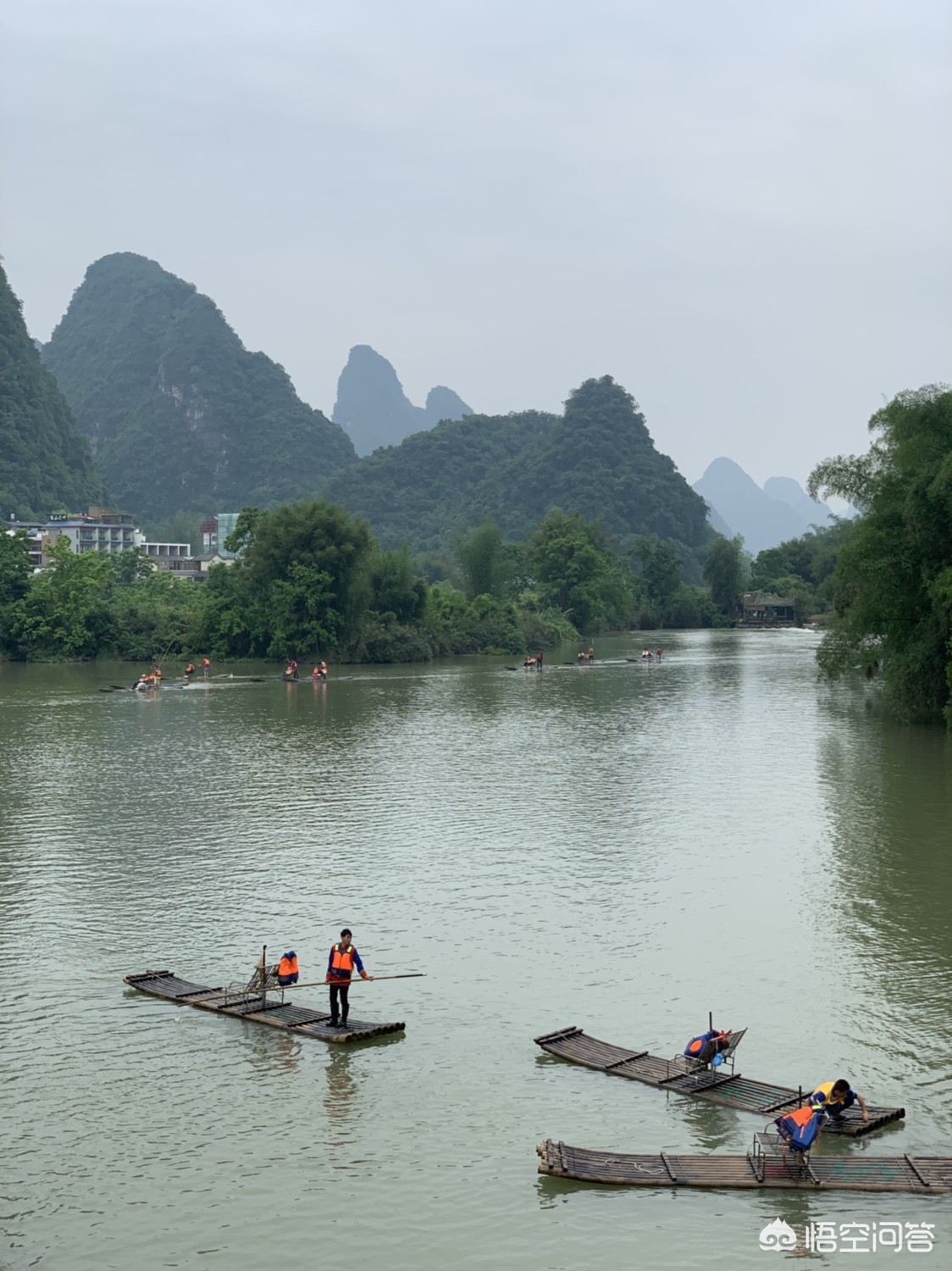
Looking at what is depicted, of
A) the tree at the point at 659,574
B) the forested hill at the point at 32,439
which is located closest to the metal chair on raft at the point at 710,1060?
the tree at the point at 659,574

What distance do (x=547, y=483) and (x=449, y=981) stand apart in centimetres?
16722

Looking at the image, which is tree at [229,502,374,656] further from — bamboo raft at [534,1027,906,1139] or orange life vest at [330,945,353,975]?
bamboo raft at [534,1027,906,1139]

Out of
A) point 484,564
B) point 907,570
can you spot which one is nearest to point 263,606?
point 484,564

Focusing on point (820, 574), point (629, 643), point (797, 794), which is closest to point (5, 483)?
point (629, 643)

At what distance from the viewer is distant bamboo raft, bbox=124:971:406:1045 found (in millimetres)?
15977

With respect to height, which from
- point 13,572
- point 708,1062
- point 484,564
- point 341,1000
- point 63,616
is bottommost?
point 708,1062

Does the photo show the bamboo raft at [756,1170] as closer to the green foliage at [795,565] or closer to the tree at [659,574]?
the tree at [659,574]

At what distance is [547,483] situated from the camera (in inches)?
7210

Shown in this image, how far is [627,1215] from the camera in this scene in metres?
12.0

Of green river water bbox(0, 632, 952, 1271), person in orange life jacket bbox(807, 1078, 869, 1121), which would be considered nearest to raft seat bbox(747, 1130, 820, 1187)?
green river water bbox(0, 632, 952, 1271)

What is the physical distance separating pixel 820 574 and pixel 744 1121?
126m

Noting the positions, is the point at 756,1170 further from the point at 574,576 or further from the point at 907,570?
the point at 574,576

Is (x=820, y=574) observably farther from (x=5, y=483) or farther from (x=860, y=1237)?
(x=860, y=1237)

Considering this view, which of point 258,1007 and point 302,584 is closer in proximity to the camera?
point 258,1007
